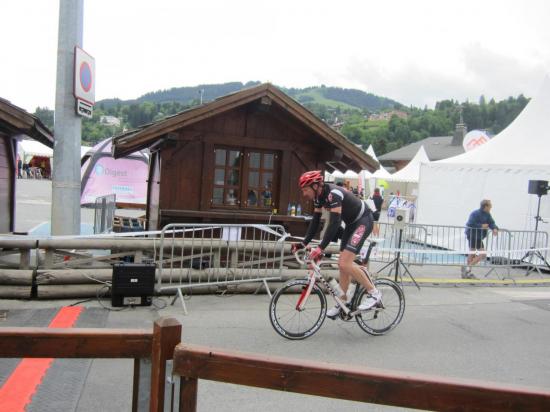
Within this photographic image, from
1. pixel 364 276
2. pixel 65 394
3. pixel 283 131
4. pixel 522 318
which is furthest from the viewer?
pixel 283 131

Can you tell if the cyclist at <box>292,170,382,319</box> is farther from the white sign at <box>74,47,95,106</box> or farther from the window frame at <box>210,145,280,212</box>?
the white sign at <box>74,47,95,106</box>

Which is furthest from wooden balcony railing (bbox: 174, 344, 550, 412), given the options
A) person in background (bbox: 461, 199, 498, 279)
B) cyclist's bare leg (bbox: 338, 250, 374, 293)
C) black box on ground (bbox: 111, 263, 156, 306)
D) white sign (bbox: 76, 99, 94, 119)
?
person in background (bbox: 461, 199, 498, 279)

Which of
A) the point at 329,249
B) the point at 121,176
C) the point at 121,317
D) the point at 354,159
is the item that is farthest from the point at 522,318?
the point at 121,176

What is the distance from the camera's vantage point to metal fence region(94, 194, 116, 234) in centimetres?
1156

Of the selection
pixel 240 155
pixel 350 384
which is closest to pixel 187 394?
pixel 350 384

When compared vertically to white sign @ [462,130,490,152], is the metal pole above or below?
below

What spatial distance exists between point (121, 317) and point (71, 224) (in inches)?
93.9

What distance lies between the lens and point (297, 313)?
618 cm

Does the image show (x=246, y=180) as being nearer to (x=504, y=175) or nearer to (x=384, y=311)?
(x=384, y=311)

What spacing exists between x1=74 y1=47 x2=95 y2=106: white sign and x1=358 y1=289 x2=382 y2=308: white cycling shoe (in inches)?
217

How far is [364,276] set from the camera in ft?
20.9

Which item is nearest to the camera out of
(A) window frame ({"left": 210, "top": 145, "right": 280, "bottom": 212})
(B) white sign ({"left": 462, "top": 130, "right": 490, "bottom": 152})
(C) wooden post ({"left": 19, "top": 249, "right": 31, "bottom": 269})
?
(C) wooden post ({"left": 19, "top": 249, "right": 31, "bottom": 269})

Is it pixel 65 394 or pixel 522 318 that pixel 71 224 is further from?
pixel 522 318

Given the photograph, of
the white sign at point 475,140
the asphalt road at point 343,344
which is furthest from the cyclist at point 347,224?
the white sign at point 475,140
